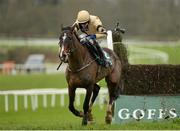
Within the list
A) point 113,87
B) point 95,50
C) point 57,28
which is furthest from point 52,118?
point 57,28

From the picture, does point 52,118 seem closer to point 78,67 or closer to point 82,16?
point 82,16

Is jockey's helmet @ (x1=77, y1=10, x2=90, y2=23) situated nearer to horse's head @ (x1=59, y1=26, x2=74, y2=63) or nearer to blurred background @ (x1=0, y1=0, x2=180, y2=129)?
horse's head @ (x1=59, y1=26, x2=74, y2=63)

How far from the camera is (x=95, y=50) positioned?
1284 cm

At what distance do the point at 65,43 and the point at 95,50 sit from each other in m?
1.33

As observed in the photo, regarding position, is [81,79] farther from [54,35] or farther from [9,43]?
[54,35]

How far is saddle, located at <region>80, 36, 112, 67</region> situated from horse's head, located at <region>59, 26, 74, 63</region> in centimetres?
69

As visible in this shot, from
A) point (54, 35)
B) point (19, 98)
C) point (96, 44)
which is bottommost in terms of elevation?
point (54, 35)

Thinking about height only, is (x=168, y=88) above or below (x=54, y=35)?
above

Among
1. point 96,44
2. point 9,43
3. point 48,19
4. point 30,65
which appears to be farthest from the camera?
point 48,19

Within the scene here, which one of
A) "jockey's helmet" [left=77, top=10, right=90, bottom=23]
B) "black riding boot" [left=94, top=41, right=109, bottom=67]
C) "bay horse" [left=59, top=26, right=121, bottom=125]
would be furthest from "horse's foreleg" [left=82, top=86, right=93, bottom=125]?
"jockey's helmet" [left=77, top=10, right=90, bottom=23]

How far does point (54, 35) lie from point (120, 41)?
54987mm

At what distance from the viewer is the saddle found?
12648mm

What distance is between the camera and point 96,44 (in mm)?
12922

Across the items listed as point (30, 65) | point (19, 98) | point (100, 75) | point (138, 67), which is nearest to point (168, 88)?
point (138, 67)
